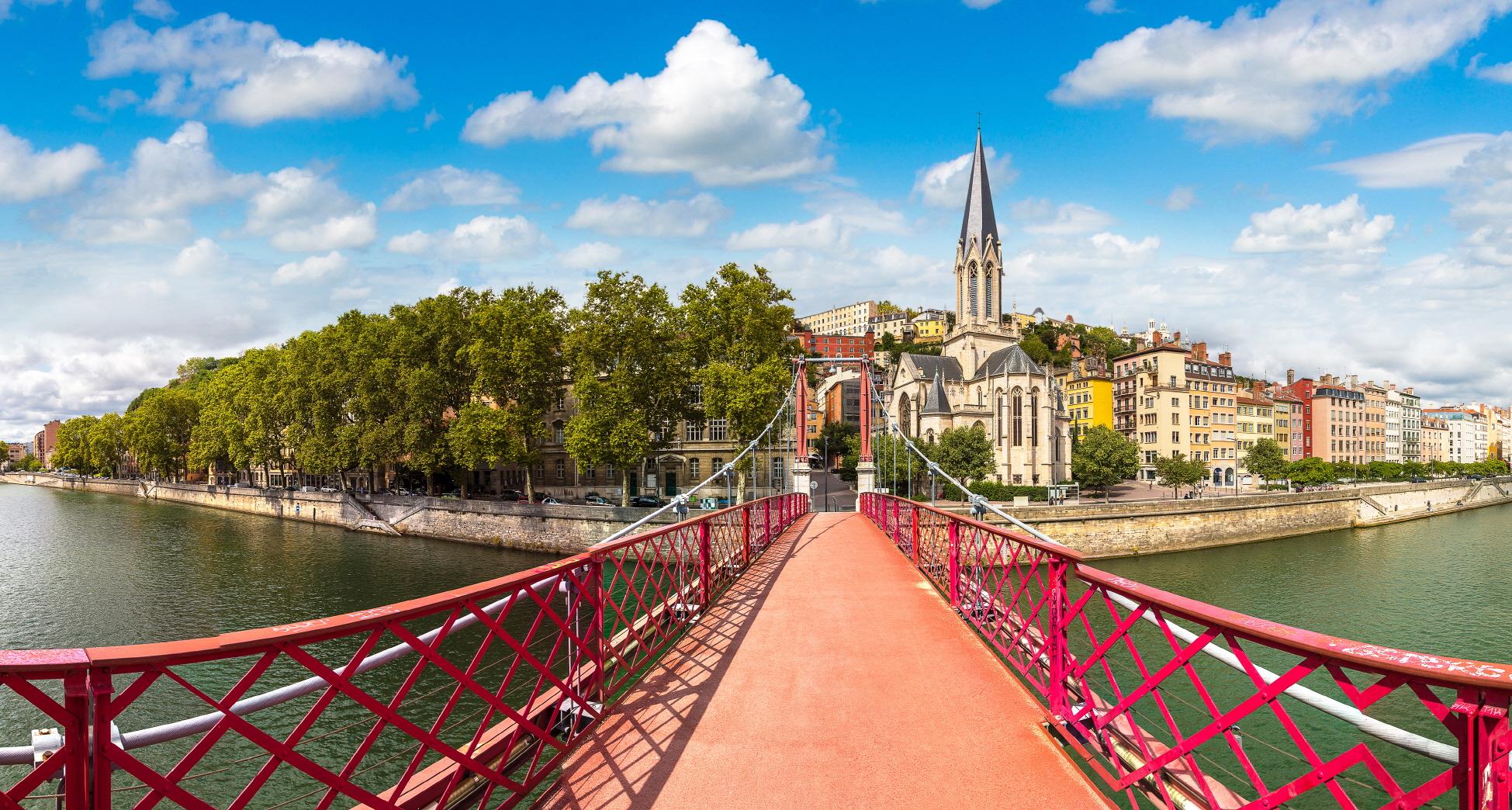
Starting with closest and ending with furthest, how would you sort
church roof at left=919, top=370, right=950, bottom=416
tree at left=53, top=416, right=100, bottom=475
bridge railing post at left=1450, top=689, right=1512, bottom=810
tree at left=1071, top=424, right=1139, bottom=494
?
bridge railing post at left=1450, top=689, right=1512, bottom=810 → tree at left=1071, top=424, right=1139, bottom=494 → church roof at left=919, top=370, right=950, bottom=416 → tree at left=53, top=416, right=100, bottom=475

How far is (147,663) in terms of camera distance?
94.5 inches

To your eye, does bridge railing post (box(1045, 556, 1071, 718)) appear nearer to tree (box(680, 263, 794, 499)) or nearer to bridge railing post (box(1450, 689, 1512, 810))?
bridge railing post (box(1450, 689, 1512, 810))

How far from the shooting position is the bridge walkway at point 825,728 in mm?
3918

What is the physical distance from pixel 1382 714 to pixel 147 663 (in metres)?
16.7

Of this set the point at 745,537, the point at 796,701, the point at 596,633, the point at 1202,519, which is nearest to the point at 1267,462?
the point at 1202,519

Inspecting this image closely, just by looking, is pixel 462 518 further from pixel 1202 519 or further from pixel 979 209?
pixel 979 209

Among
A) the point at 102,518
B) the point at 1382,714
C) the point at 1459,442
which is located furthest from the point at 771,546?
the point at 1459,442

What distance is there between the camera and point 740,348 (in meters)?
29.5

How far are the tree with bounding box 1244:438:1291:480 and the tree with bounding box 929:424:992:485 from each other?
22.3 metres

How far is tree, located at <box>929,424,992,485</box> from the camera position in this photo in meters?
41.0

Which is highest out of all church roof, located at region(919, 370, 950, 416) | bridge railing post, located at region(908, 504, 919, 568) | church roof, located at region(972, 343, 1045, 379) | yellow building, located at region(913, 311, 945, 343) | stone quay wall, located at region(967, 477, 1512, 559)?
yellow building, located at region(913, 311, 945, 343)

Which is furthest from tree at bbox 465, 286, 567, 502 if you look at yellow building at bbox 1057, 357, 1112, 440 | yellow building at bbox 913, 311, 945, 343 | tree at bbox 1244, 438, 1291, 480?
yellow building at bbox 913, 311, 945, 343

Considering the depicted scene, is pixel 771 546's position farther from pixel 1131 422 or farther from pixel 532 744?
pixel 1131 422

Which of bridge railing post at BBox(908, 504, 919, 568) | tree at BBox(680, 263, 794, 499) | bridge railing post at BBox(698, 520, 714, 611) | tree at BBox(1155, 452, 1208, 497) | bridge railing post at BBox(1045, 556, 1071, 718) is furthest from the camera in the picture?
tree at BBox(1155, 452, 1208, 497)
